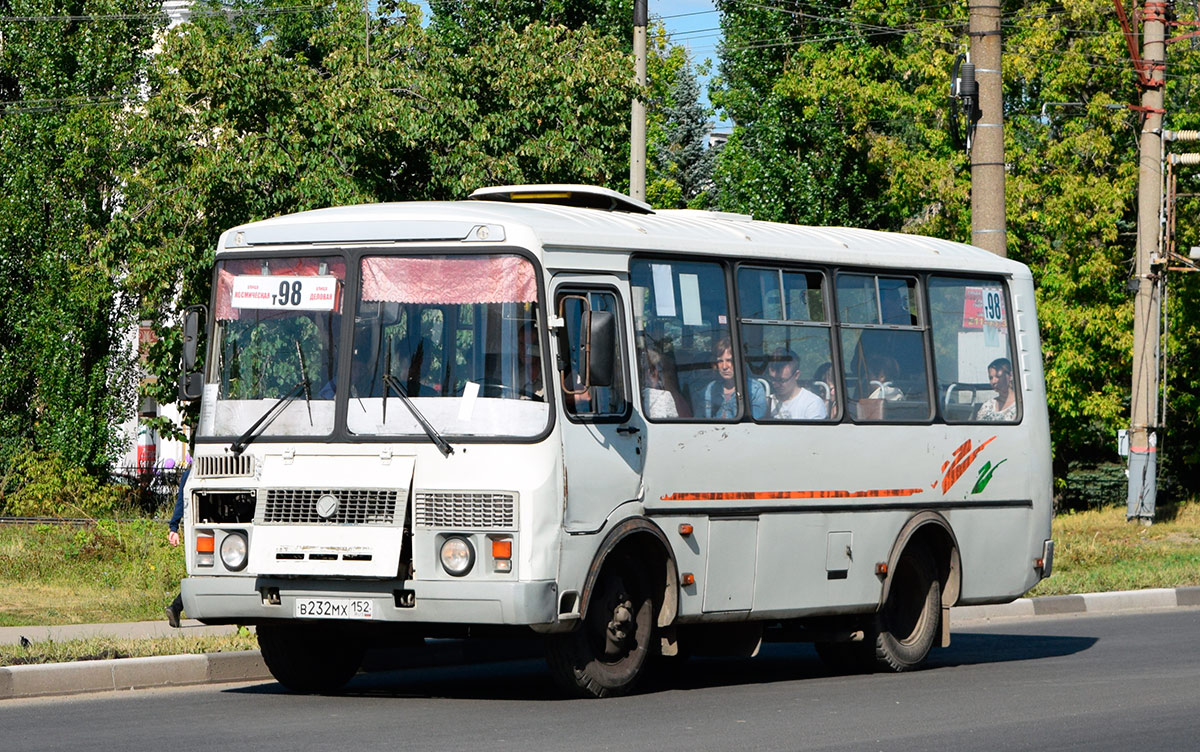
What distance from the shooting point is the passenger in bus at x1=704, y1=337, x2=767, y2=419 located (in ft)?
38.8

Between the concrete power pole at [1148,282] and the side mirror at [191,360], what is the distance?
23.9 meters

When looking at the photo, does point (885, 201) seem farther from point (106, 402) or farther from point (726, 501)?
point (726, 501)

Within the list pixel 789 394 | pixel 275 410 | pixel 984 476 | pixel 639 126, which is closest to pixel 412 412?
pixel 275 410

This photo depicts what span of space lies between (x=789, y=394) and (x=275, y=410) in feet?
11.7

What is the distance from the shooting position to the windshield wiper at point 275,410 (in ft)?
35.6

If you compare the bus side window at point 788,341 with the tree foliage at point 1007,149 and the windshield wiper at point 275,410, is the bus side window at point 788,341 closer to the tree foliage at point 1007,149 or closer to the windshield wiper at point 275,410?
the windshield wiper at point 275,410

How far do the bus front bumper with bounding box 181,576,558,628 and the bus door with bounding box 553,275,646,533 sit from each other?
56 centimetres

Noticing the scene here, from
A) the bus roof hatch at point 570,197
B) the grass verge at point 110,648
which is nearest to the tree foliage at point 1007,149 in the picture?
the bus roof hatch at point 570,197

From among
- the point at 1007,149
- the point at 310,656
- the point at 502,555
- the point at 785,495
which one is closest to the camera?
the point at 502,555

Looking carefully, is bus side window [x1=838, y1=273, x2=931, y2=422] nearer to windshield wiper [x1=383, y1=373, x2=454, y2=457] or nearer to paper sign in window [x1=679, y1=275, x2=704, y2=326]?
paper sign in window [x1=679, y1=275, x2=704, y2=326]

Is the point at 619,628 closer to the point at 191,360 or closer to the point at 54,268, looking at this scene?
the point at 191,360

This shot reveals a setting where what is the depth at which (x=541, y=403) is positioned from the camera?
34.3 ft

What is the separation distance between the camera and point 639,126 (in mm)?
22062

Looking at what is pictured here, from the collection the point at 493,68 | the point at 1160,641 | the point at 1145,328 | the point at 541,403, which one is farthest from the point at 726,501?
the point at 1145,328
